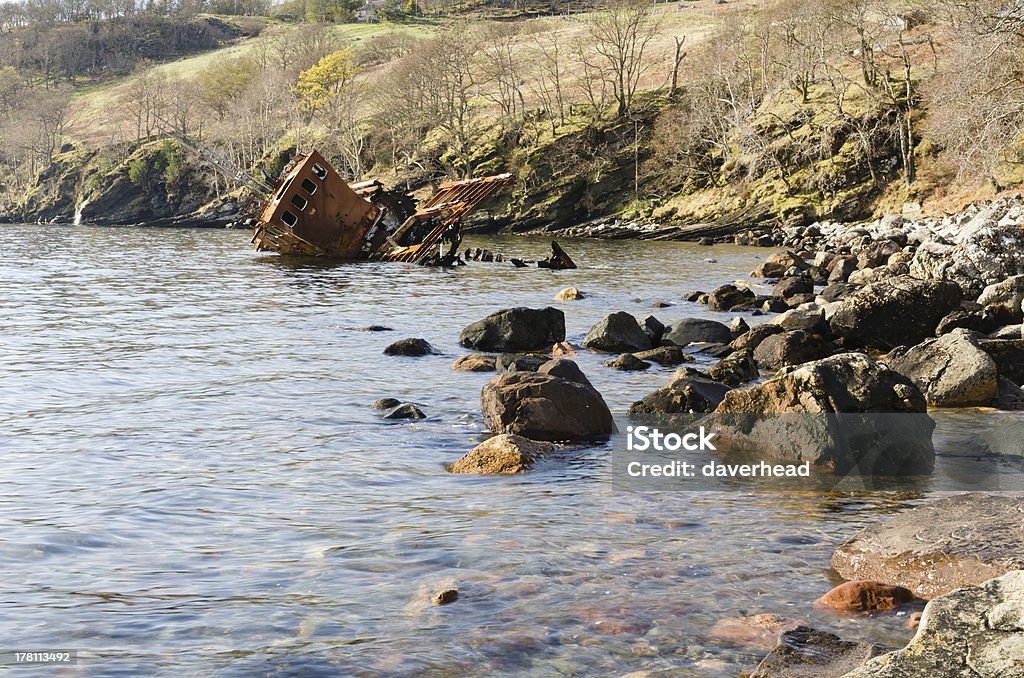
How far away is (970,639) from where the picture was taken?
2969 millimetres

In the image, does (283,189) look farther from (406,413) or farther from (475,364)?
(406,413)

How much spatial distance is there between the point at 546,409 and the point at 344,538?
3.53 meters

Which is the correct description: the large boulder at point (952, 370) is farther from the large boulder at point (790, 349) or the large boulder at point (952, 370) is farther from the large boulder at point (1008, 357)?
the large boulder at point (790, 349)

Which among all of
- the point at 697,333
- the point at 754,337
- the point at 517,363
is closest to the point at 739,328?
the point at 697,333

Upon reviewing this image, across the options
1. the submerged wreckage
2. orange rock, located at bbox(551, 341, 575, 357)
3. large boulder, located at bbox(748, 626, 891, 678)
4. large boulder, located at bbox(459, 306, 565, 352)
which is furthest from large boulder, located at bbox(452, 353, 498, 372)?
the submerged wreckage

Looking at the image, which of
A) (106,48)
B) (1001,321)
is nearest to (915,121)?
(1001,321)

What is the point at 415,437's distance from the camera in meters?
10.1

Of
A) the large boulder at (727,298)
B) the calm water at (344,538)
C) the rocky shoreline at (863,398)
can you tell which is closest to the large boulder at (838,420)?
the rocky shoreline at (863,398)

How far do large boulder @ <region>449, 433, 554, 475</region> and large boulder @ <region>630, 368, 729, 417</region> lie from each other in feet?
7.07

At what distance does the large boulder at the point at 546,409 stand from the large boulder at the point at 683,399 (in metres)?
0.71

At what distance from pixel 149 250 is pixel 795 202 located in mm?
35589

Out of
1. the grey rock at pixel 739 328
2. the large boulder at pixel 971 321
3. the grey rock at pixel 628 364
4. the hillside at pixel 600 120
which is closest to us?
the grey rock at pixel 628 364

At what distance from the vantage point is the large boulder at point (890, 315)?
1509 cm

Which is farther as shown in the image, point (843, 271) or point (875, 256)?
point (875, 256)
